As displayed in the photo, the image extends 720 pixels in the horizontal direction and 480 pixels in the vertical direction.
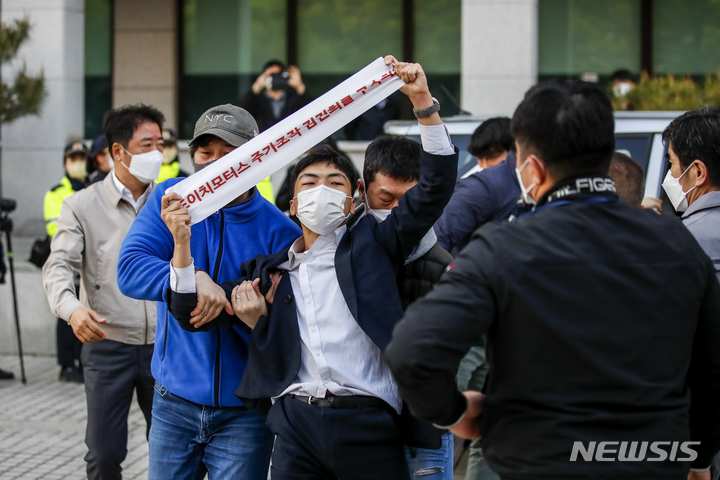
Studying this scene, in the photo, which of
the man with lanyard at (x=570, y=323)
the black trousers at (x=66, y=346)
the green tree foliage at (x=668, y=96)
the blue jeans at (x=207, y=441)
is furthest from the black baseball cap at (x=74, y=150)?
the man with lanyard at (x=570, y=323)

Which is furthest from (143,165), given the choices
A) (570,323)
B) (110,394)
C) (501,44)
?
(501,44)

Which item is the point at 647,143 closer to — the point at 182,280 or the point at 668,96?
the point at 668,96

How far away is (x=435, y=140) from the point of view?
2.88 metres

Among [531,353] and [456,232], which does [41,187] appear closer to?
[456,232]

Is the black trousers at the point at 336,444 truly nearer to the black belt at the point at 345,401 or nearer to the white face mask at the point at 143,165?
the black belt at the point at 345,401

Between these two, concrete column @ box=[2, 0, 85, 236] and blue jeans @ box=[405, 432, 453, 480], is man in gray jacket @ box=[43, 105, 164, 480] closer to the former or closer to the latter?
blue jeans @ box=[405, 432, 453, 480]

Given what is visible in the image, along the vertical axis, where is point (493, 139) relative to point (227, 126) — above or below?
above

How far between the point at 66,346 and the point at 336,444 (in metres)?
5.74

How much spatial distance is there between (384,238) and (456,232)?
180 centimetres

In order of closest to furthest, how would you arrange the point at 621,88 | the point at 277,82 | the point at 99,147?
the point at 99,147
the point at 621,88
the point at 277,82

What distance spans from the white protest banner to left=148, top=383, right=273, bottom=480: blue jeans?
77cm

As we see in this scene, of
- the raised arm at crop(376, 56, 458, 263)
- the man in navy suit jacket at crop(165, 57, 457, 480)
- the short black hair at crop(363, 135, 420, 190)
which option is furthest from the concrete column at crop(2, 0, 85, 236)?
the raised arm at crop(376, 56, 458, 263)

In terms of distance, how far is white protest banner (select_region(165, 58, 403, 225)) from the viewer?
3.06 meters

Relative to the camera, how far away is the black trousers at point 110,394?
412 cm
